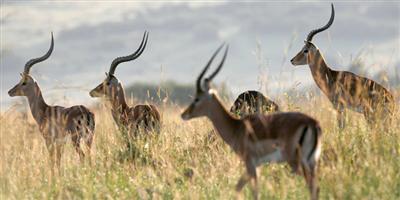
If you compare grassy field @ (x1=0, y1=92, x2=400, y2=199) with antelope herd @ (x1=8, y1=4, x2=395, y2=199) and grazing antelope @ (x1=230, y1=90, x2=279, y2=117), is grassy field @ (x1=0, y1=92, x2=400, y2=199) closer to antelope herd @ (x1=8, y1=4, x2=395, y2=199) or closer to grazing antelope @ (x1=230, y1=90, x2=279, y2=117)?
antelope herd @ (x1=8, y1=4, x2=395, y2=199)

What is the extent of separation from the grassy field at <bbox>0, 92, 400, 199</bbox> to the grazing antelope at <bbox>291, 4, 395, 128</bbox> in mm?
693

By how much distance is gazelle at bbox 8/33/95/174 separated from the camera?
32.2 ft

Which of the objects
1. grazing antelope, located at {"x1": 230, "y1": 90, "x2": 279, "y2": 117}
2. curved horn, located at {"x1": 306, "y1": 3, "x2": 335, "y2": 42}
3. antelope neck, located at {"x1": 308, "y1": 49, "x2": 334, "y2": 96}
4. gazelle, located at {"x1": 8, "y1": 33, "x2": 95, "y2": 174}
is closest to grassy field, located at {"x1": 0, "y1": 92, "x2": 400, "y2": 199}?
gazelle, located at {"x1": 8, "y1": 33, "x2": 95, "y2": 174}

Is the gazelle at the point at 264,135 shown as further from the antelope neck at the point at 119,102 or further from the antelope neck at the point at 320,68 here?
the antelope neck at the point at 320,68

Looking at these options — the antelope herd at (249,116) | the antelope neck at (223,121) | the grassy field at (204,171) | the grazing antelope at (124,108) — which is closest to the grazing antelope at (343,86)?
the antelope herd at (249,116)

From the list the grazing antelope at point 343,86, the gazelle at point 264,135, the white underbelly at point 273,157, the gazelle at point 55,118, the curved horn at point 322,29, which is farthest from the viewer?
the curved horn at point 322,29

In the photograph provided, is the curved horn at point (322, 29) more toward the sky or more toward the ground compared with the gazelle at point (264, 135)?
more toward the sky

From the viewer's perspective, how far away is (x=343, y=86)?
10.1 m

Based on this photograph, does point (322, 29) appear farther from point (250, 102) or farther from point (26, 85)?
point (26, 85)

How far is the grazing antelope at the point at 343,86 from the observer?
9703mm

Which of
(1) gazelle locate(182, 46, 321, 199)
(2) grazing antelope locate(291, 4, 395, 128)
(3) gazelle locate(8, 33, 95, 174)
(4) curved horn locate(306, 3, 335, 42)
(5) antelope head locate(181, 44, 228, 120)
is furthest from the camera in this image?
(4) curved horn locate(306, 3, 335, 42)

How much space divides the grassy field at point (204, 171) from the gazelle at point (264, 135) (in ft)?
0.66

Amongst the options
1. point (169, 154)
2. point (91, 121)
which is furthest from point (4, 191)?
point (91, 121)

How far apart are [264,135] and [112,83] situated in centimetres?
516
